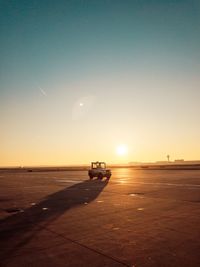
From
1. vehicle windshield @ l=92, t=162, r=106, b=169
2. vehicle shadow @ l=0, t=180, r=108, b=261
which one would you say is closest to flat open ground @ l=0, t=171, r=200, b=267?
vehicle shadow @ l=0, t=180, r=108, b=261

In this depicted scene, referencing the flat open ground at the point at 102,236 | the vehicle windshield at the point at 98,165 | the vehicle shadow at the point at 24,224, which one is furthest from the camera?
the vehicle windshield at the point at 98,165

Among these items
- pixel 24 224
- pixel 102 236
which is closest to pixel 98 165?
pixel 24 224

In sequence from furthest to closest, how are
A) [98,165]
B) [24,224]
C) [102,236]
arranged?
[98,165] < [24,224] < [102,236]

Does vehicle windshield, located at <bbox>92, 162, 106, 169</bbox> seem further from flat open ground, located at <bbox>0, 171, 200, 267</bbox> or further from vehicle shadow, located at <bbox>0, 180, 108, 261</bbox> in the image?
flat open ground, located at <bbox>0, 171, 200, 267</bbox>

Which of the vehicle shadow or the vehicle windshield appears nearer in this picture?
the vehicle shadow

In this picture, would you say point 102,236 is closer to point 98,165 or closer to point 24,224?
point 24,224

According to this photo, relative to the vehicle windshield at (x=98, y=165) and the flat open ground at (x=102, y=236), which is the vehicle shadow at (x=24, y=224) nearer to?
the flat open ground at (x=102, y=236)

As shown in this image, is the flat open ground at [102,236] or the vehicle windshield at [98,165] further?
the vehicle windshield at [98,165]

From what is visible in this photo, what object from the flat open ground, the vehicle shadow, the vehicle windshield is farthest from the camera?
the vehicle windshield

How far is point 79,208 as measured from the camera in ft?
45.8

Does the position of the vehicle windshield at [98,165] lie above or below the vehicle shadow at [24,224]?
above

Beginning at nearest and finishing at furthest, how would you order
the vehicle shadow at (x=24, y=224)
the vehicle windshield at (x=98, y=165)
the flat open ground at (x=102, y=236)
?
the flat open ground at (x=102, y=236) < the vehicle shadow at (x=24, y=224) < the vehicle windshield at (x=98, y=165)

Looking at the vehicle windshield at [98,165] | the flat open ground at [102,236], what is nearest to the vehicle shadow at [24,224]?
the flat open ground at [102,236]

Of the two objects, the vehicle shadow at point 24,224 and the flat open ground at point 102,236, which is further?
the vehicle shadow at point 24,224
